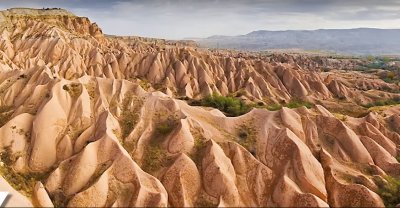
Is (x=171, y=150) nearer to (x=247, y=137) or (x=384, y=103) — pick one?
(x=247, y=137)

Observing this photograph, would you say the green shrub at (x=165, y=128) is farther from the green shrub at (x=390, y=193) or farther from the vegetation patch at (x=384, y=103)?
the vegetation patch at (x=384, y=103)

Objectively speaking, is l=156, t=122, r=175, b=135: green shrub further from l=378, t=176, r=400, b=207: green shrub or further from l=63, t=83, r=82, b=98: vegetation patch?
l=378, t=176, r=400, b=207: green shrub

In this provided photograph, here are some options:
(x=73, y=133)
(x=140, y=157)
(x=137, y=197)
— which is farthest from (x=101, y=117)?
(x=137, y=197)

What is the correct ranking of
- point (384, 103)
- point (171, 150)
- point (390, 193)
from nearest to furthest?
point (390, 193)
point (171, 150)
point (384, 103)

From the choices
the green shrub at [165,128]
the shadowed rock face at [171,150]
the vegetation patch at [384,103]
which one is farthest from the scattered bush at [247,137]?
the vegetation patch at [384,103]

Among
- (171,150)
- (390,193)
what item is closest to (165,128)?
(171,150)

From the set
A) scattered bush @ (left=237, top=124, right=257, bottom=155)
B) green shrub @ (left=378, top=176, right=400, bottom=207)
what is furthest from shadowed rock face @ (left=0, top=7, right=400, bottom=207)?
green shrub @ (left=378, top=176, right=400, bottom=207)

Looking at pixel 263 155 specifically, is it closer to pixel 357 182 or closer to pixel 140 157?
pixel 357 182

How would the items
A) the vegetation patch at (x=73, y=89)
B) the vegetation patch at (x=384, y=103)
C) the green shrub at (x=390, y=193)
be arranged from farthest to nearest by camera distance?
1. the vegetation patch at (x=384, y=103)
2. the vegetation patch at (x=73, y=89)
3. the green shrub at (x=390, y=193)
